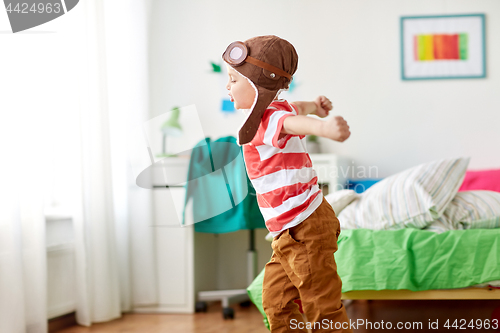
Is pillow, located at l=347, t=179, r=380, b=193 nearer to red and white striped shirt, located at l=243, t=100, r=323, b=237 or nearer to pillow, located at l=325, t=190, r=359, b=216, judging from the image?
pillow, located at l=325, t=190, r=359, b=216

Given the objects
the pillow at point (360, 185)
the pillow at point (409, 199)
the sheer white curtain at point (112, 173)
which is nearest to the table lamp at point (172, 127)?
the sheer white curtain at point (112, 173)

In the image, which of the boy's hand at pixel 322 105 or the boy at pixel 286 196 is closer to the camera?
the boy at pixel 286 196

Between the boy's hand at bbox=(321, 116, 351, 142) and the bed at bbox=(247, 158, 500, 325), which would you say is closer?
the boy's hand at bbox=(321, 116, 351, 142)

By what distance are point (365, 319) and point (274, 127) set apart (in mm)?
1286

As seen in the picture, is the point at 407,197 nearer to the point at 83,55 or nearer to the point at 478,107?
the point at 478,107

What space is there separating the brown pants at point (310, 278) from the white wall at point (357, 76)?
1.68 metres

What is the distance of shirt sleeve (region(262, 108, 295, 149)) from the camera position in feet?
2.93

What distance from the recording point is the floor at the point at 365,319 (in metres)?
1.81

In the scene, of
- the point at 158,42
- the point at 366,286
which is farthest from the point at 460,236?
the point at 158,42

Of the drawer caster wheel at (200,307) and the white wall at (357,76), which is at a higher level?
the white wall at (357,76)

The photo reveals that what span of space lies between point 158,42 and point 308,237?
2.13 metres

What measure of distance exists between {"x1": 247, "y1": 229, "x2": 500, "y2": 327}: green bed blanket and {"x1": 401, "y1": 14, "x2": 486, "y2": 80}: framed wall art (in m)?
1.37

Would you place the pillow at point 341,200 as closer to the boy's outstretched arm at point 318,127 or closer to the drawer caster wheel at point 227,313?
the drawer caster wheel at point 227,313

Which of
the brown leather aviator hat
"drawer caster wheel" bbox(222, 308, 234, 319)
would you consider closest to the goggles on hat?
the brown leather aviator hat
